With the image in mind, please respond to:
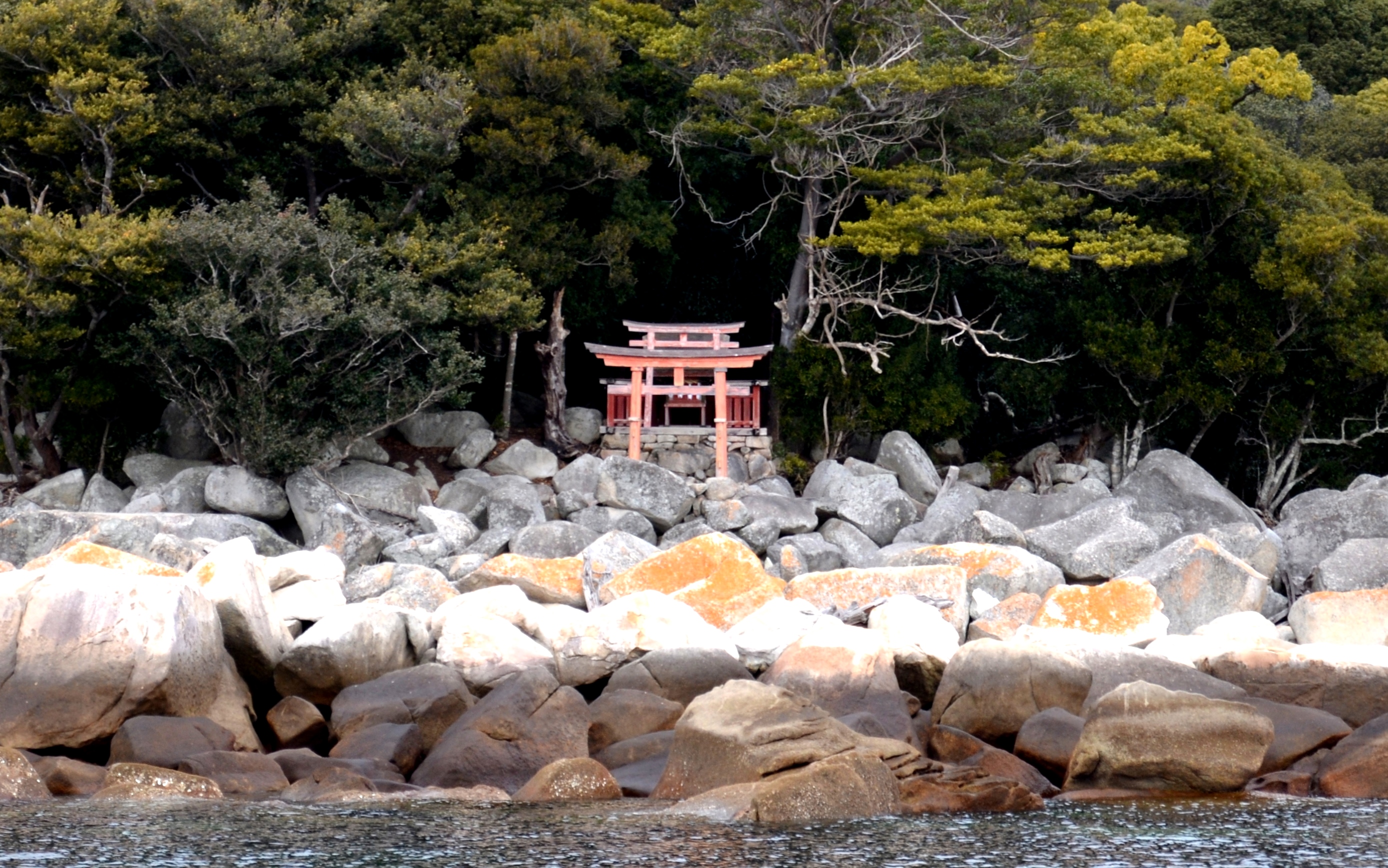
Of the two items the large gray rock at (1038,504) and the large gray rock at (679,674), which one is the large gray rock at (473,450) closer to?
the large gray rock at (1038,504)

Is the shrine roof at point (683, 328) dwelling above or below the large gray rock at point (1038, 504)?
above

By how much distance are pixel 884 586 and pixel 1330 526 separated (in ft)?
25.4

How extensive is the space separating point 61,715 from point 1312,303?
20356 millimetres

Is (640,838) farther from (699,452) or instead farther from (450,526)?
(699,452)

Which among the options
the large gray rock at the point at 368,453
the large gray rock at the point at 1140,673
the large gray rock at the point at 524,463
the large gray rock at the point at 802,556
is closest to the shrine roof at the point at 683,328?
the large gray rock at the point at 524,463

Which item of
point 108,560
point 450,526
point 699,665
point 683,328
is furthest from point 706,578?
point 683,328

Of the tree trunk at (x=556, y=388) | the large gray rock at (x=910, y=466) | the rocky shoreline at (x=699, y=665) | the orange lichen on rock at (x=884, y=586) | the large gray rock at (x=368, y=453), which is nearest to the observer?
the rocky shoreline at (x=699, y=665)

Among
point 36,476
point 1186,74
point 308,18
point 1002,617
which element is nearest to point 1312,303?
point 1186,74

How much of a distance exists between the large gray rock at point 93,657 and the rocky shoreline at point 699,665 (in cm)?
A: 2

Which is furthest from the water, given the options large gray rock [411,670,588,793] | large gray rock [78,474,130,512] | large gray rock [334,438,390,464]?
large gray rock [334,438,390,464]

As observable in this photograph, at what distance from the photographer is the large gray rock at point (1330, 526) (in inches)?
827

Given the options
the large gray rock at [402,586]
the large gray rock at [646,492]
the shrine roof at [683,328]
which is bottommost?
the large gray rock at [402,586]

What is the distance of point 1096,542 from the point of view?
788 inches

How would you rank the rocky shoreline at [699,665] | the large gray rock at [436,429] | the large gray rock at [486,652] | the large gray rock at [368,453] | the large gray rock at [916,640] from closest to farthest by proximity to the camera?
the rocky shoreline at [699,665] < the large gray rock at [486,652] < the large gray rock at [916,640] < the large gray rock at [368,453] < the large gray rock at [436,429]
